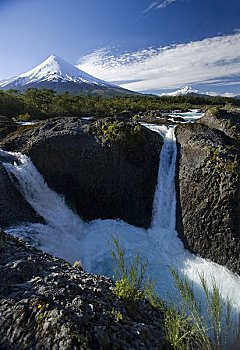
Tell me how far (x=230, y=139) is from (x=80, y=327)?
1441 centimetres

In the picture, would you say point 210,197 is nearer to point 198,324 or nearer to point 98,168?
point 98,168

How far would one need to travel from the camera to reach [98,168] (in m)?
17.9

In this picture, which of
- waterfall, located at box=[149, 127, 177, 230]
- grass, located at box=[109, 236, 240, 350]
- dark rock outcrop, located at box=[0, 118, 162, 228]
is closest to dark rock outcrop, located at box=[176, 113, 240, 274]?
waterfall, located at box=[149, 127, 177, 230]

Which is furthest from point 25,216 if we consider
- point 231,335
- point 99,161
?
point 231,335

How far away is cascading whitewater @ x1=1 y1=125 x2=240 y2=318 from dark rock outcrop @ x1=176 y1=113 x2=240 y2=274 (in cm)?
48

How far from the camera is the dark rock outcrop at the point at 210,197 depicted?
46.9 feet

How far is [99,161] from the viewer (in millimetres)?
17938

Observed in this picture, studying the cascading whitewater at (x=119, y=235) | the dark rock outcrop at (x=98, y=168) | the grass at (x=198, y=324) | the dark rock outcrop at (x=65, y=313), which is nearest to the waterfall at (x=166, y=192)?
the cascading whitewater at (x=119, y=235)

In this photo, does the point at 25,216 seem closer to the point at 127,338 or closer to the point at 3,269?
the point at 3,269

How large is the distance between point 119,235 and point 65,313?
965 cm

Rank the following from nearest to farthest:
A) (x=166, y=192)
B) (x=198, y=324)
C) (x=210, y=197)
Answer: (x=198, y=324) < (x=210, y=197) < (x=166, y=192)

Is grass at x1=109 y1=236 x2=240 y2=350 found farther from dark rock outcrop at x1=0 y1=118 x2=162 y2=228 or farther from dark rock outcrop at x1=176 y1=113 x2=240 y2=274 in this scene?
dark rock outcrop at x1=0 y1=118 x2=162 y2=228

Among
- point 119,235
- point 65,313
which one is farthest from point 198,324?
point 119,235

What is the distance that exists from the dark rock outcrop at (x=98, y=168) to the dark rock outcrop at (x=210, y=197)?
1.94 metres
